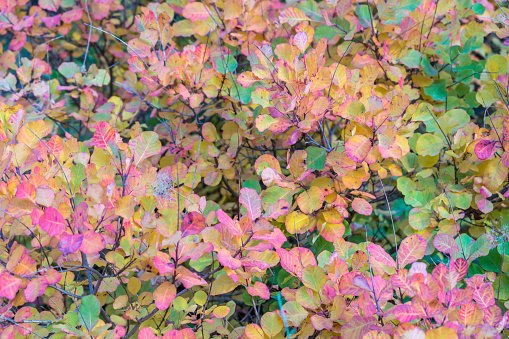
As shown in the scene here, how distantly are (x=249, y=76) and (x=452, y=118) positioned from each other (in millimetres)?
671

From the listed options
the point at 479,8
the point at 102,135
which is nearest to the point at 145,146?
the point at 102,135

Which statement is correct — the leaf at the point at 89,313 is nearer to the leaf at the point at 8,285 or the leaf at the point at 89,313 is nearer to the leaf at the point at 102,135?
the leaf at the point at 8,285

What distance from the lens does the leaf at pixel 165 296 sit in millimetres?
817

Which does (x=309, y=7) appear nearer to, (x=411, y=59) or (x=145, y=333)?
(x=411, y=59)

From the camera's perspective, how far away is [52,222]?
2.55ft

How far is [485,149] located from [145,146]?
2.99 feet

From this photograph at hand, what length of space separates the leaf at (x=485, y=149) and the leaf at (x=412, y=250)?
338 millimetres

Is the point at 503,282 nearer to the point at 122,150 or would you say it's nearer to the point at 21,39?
the point at 122,150

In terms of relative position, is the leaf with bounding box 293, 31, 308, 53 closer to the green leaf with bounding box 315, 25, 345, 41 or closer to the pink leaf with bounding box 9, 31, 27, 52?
the green leaf with bounding box 315, 25, 345, 41

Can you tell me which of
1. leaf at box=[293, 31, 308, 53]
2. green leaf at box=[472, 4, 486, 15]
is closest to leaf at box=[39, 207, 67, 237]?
leaf at box=[293, 31, 308, 53]

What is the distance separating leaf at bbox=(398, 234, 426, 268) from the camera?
2.88ft

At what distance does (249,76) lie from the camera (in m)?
1.08

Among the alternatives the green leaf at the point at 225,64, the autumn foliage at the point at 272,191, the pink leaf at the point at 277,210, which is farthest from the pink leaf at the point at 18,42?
the pink leaf at the point at 277,210

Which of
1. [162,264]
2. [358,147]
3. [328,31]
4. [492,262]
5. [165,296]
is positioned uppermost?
[328,31]
